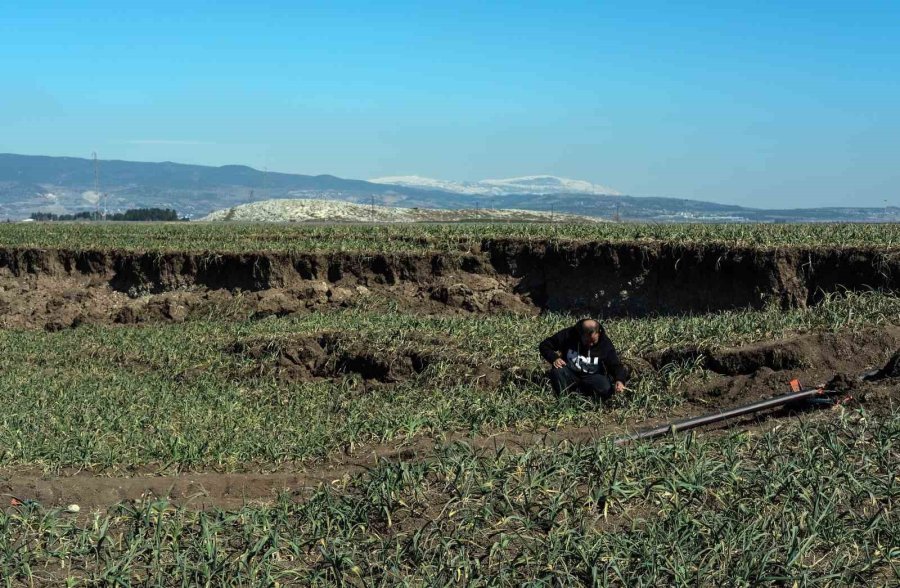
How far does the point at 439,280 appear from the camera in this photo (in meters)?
21.8

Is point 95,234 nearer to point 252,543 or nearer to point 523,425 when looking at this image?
point 523,425

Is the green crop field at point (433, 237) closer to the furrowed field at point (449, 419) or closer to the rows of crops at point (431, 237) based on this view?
the rows of crops at point (431, 237)

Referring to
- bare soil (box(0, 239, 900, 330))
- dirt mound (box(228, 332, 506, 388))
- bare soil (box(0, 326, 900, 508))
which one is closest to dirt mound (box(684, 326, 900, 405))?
bare soil (box(0, 326, 900, 508))

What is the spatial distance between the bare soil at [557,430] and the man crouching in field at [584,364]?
2.36 ft

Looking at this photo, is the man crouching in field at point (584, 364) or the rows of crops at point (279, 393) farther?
the man crouching in field at point (584, 364)

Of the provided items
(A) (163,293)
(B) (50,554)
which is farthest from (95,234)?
(B) (50,554)

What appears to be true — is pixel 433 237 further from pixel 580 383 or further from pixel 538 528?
pixel 538 528

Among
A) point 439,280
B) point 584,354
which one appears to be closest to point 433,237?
point 439,280

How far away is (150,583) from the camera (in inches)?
230

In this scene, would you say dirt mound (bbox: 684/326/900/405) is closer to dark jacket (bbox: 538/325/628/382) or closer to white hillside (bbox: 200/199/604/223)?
dark jacket (bbox: 538/325/628/382)

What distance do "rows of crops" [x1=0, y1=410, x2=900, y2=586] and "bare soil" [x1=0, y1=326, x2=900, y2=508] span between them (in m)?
0.71

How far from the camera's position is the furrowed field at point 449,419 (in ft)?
20.0

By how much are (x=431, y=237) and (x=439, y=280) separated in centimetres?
252

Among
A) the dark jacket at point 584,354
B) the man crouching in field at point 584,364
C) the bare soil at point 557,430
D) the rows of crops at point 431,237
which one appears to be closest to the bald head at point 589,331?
the man crouching in field at point 584,364
